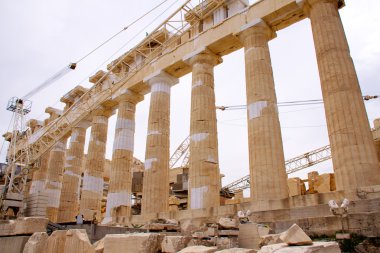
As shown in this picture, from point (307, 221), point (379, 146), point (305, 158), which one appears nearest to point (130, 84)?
point (307, 221)

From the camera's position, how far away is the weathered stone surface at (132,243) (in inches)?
341

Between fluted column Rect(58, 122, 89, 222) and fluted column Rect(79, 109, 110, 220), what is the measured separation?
138 inches

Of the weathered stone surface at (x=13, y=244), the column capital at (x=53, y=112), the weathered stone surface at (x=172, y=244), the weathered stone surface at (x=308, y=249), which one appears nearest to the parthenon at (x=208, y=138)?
the weathered stone surface at (x=172, y=244)

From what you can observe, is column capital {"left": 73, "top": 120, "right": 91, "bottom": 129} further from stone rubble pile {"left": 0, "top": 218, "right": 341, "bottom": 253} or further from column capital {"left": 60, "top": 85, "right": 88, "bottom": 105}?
stone rubble pile {"left": 0, "top": 218, "right": 341, "bottom": 253}

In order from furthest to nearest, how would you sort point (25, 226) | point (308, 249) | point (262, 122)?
1. point (262, 122)
2. point (25, 226)
3. point (308, 249)

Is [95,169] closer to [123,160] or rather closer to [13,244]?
[123,160]

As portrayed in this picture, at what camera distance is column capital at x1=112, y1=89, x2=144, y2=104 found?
3359 centimetres

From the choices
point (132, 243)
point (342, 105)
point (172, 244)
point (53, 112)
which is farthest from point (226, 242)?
point (53, 112)

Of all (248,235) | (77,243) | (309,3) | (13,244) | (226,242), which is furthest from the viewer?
(309,3)

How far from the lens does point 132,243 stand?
8.77 meters

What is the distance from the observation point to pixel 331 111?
17.7 meters

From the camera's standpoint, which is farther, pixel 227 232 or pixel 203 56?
pixel 203 56

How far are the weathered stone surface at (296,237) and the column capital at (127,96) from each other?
2872 centimetres

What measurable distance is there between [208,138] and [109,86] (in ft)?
56.3
